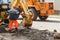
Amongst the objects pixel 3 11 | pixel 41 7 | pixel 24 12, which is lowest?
pixel 41 7

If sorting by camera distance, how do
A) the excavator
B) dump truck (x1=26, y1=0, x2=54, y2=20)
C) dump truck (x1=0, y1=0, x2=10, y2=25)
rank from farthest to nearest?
1. dump truck (x1=26, y1=0, x2=54, y2=20)
2. dump truck (x1=0, y1=0, x2=10, y2=25)
3. the excavator

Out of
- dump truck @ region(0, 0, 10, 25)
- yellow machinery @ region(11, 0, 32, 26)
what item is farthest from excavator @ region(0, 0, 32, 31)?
dump truck @ region(0, 0, 10, 25)

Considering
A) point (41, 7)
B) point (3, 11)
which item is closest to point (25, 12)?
point (3, 11)

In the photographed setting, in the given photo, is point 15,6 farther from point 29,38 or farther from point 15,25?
point 29,38

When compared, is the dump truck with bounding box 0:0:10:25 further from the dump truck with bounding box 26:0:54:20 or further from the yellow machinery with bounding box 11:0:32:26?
the dump truck with bounding box 26:0:54:20

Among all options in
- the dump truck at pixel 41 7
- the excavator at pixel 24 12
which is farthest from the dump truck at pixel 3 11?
the dump truck at pixel 41 7

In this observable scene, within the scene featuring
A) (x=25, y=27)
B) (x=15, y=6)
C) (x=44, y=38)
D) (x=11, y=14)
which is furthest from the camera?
(x=25, y=27)

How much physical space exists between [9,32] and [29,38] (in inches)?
94.0

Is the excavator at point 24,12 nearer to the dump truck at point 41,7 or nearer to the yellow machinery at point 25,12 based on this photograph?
the yellow machinery at point 25,12

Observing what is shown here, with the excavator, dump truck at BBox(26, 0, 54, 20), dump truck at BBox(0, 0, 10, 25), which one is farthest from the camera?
dump truck at BBox(26, 0, 54, 20)

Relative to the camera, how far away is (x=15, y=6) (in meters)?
15.7

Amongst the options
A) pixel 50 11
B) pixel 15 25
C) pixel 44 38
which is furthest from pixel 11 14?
pixel 50 11

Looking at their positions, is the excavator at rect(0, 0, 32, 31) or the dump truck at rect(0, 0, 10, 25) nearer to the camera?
the excavator at rect(0, 0, 32, 31)

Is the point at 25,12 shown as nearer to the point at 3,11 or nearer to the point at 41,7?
the point at 3,11
